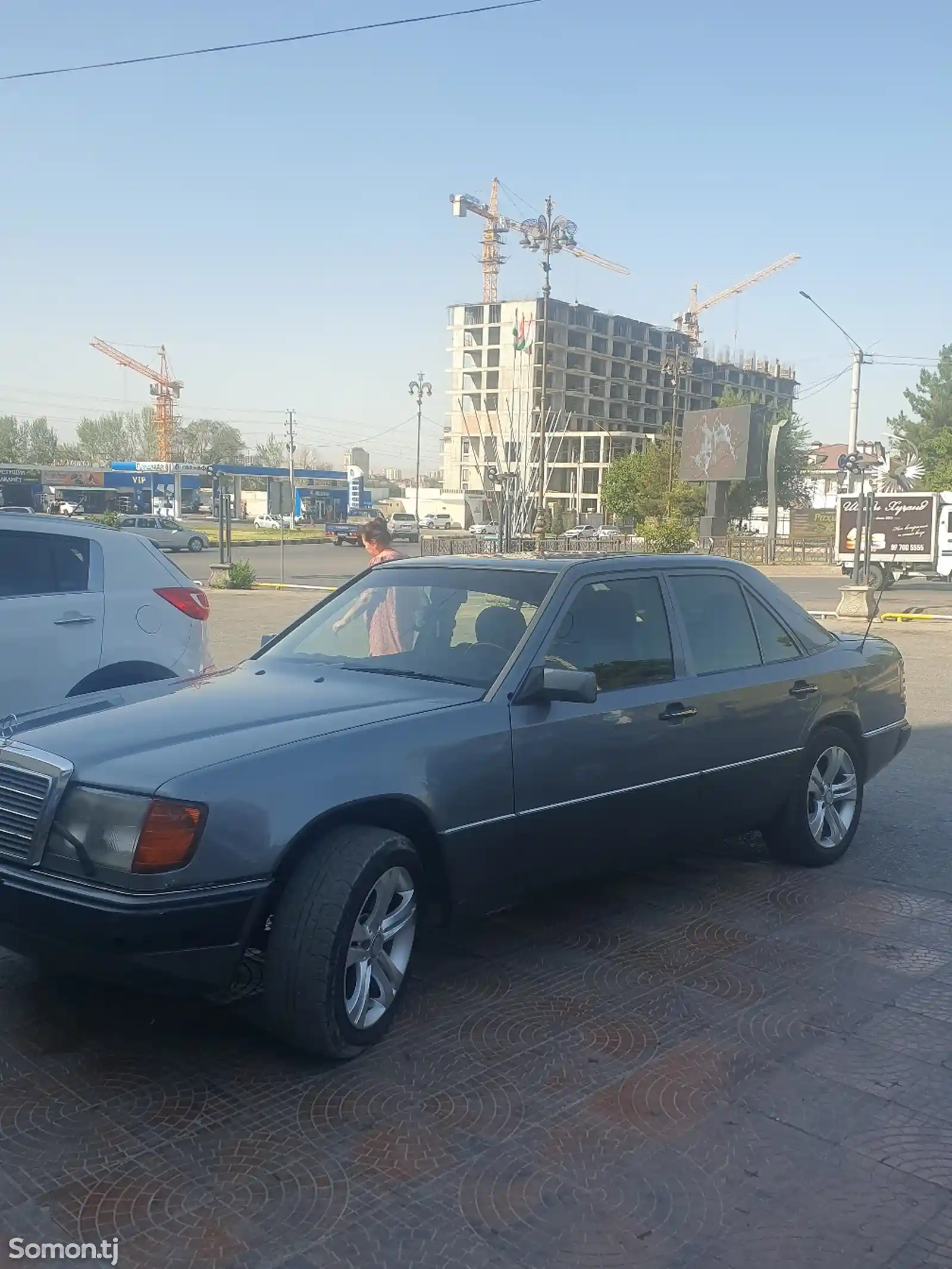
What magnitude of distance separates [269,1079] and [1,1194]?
0.88 metres

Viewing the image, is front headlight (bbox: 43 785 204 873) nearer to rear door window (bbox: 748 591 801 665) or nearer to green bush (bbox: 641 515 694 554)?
rear door window (bbox: 748 591 801 665)

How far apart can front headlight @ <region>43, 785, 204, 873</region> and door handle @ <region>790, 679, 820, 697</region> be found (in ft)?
11.0

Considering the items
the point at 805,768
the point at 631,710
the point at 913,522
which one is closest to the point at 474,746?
the point at 631,710

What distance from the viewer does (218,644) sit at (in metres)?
15.8

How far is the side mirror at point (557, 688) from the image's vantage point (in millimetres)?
4348

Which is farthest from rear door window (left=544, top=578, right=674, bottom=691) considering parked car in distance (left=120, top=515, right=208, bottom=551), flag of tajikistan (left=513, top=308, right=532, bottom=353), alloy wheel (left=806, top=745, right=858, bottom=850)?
flag of tajikistan (left=513, top=308, right=532, bottom=353)

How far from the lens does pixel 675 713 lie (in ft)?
16.7

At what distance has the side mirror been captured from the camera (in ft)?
14.3

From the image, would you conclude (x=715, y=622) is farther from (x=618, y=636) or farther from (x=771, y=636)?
(x=618, y=636)

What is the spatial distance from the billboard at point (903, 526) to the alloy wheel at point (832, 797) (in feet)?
72.1

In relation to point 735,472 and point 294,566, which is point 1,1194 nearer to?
point 294,566

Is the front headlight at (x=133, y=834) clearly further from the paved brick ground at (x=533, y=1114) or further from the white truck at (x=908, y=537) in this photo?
the white truck at (x=908, y=537)

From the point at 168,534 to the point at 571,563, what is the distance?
47.0 meters

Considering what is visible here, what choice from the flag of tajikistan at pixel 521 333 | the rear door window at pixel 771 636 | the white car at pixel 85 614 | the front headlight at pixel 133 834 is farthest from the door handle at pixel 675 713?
the flag of tajikistan at pixel 521 333
